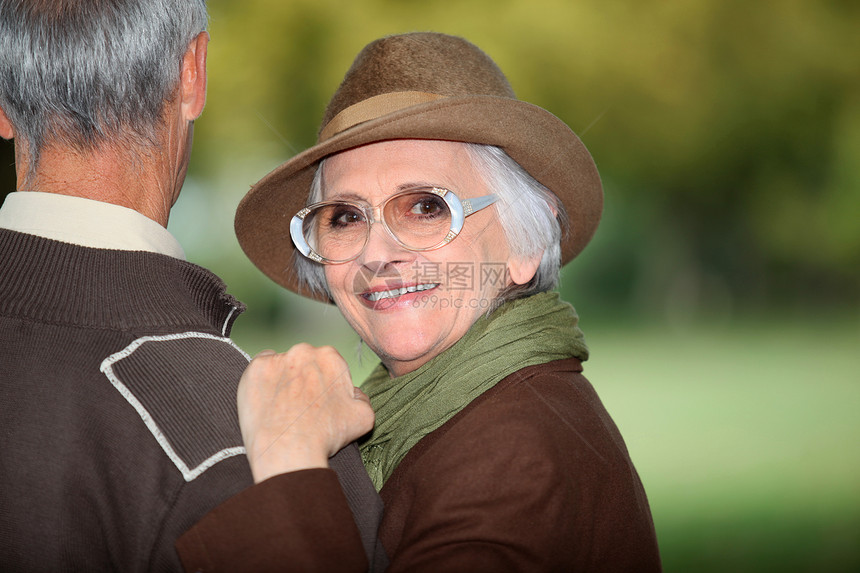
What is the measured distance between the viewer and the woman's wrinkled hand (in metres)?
1.84

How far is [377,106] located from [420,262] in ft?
1.74

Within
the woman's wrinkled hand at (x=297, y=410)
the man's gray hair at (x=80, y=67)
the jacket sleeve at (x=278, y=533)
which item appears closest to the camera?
the jacket sleeve at (x=278, y=533)

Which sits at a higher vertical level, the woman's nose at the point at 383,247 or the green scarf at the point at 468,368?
the woman's nose at the point at 383,247

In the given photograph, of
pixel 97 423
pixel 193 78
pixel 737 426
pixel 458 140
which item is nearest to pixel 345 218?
pixel 458 140

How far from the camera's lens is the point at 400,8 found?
15.7 meters

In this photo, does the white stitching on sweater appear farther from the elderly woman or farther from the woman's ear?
the woman's ear

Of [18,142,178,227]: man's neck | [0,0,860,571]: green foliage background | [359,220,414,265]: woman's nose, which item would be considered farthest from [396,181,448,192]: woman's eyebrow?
[0,0,860,571]: green foliage background

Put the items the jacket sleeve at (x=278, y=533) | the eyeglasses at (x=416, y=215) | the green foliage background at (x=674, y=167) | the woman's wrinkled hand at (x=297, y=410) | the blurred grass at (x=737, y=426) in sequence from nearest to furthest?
the jacket sleeve at (x=278, y=533) < the woman's wrinkled hand at (x=297, y=410) < the eyeglasses at (x=416, y=215) < the blurred grass at (x=737, y=426) < the green foliage background at (x=674, y=167)

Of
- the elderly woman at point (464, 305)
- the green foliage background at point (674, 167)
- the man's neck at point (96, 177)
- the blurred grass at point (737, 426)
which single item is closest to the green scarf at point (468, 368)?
the elderly woman at point (464, 305)

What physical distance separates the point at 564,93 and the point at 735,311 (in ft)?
27.3

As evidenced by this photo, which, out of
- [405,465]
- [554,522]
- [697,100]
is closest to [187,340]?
[405,465]

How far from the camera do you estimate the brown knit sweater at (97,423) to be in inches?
68.2

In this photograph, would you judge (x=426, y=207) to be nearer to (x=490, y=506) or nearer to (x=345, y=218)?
(x=345, y=218)

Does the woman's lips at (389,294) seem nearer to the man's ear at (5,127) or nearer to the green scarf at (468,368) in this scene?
the green scarf at (468,368)
